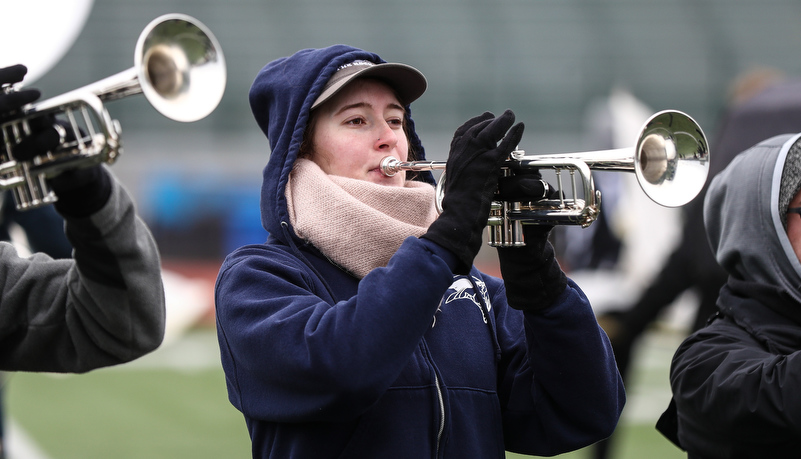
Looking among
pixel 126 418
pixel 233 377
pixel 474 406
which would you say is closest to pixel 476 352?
pixel 474 406

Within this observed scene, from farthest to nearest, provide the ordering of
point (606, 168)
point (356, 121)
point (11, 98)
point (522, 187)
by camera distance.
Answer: point (356, 121), point (606, 168), point (522, 187), point (11, 98)

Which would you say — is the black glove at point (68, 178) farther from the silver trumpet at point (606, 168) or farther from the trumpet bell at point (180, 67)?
the silver trumpet at point (606, 168)

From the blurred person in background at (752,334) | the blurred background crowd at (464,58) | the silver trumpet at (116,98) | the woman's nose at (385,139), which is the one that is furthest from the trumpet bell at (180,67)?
the blurred background crowd at (464,58)

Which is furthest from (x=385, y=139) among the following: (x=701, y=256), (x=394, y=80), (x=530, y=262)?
(x=701, y=256)

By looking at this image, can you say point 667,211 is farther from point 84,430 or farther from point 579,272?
point 84,430

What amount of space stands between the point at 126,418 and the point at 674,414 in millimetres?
5304

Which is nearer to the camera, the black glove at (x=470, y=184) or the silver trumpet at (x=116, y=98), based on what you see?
the silver trumpet at (x=116, y=98)

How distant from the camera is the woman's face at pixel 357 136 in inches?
91.7

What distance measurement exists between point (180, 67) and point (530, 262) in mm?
903

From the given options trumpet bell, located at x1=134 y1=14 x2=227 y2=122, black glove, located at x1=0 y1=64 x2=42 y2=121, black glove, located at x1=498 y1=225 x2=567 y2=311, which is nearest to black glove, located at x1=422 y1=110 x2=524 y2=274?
black glove, located at x1=498 y1=225 x2=567 y2=311

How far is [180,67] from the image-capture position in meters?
2.03

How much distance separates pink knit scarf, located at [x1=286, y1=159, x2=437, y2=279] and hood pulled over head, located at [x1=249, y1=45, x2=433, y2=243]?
0.18 ft

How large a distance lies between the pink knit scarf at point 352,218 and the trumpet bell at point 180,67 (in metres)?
0.34

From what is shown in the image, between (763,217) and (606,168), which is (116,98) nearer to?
(606,168)
